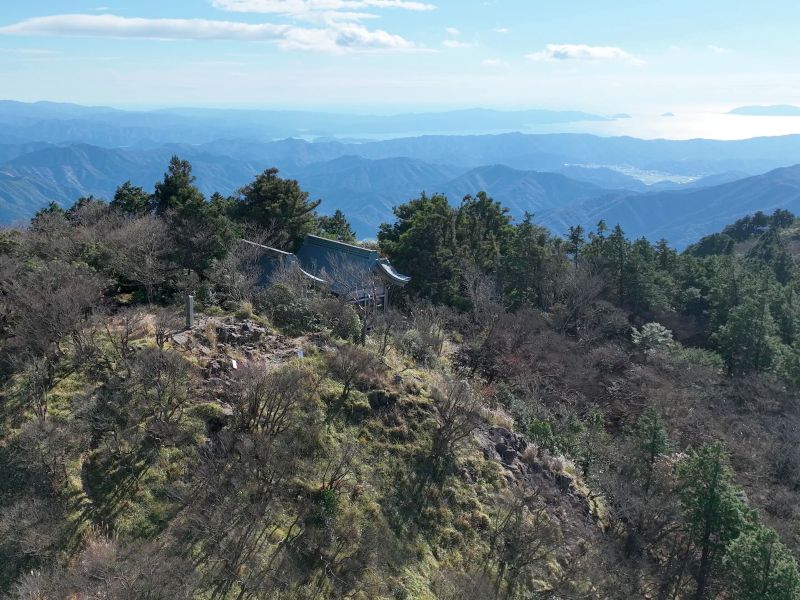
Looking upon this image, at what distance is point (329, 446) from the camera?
12211mm

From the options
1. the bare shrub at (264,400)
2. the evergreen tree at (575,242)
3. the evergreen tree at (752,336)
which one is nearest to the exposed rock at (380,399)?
the bare shrub at (264,400)

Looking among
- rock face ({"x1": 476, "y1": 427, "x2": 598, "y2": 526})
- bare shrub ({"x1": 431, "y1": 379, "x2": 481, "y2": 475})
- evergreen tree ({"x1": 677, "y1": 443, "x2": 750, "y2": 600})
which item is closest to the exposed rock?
bare shrub ({"x1": 431, "y1": 379, "x2": 481, "y2": 475})

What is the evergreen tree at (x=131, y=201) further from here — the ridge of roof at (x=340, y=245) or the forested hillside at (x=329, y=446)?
the ridge of roof at (x=340, y=245)

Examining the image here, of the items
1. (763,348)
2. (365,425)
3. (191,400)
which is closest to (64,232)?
(191,400)

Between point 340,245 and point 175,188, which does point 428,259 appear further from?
point 175,188

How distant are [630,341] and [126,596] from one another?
23.7 metres

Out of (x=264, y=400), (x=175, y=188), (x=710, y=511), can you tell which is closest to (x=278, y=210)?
(x=175, y=188)

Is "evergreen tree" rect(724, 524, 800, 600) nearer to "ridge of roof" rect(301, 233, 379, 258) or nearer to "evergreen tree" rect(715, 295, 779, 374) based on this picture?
"evergreen tree" rect(715, 295, 779, 374)

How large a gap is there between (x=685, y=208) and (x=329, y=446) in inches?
7970

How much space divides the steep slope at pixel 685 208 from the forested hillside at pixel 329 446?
538 ft

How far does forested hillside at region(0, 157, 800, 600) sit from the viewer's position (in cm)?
972

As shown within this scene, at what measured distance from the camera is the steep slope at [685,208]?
170 metres

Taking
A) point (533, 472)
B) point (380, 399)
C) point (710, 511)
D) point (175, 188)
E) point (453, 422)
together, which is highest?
point (175, 188)

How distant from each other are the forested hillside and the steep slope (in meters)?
164
